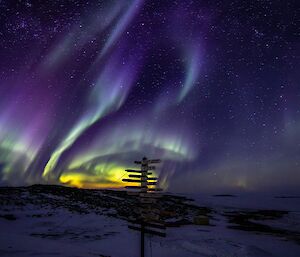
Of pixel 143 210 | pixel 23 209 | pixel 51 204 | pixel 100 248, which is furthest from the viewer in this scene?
pixel 51 204

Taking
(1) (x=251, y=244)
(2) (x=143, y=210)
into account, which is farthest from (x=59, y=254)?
(1) (x=251, y=244)

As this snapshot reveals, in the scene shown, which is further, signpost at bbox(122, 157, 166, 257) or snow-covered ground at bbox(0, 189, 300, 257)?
snow-covered ground at bbox(0, 189, 300, 257)

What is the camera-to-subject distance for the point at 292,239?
25.4 metres

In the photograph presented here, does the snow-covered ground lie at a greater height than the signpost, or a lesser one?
lesser

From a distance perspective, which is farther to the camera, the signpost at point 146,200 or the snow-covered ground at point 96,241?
the snow-covered ground at point 96,241

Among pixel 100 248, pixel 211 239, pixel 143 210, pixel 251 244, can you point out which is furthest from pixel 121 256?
pixel 251 244

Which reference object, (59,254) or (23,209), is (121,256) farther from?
(23,209)

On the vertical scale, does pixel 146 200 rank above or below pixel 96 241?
above

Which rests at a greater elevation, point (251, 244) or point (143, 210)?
point (143, 210)

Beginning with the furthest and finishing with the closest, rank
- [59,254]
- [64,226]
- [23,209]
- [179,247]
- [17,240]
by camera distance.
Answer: [23,209], [64,226], [179,247], [17,240], [59,254]

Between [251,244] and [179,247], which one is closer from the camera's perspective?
[179,247]

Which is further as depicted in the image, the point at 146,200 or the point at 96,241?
the point at 96,241

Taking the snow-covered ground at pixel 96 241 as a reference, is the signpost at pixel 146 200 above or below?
above

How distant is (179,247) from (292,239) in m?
12.6
